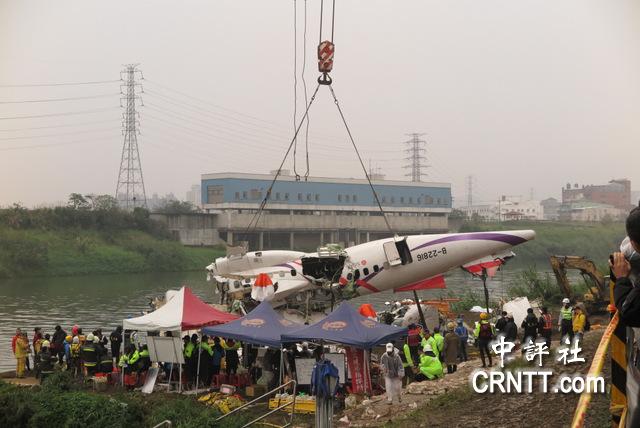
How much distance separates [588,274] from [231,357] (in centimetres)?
1694

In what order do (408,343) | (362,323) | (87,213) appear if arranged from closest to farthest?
(362,323), (408,343), (87,213)

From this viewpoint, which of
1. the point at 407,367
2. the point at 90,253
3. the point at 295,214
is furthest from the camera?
the point at 295,214

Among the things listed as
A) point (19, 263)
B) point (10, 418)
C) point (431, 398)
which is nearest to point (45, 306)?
point (19, 263)

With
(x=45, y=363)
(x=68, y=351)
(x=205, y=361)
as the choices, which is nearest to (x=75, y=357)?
(x=68, y=351)

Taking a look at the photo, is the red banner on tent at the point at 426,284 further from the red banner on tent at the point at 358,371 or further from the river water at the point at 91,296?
the red banner on tent at the point at 358,371

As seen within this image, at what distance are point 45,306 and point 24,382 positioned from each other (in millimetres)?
31744

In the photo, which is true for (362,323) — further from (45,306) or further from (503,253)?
(45,306)

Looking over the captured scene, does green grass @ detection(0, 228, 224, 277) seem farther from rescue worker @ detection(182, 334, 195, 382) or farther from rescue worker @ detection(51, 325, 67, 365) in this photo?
rescue worker @ detection(182, 334, 195, 382)

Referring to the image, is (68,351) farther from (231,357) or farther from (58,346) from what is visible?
(231,357)

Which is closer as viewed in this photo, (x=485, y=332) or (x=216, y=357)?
(x=485, y=332)

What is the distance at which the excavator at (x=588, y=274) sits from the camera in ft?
98.3

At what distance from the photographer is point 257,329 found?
2033 centimetres

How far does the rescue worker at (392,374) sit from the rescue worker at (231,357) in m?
5.35

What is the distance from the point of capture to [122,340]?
2273 cm
